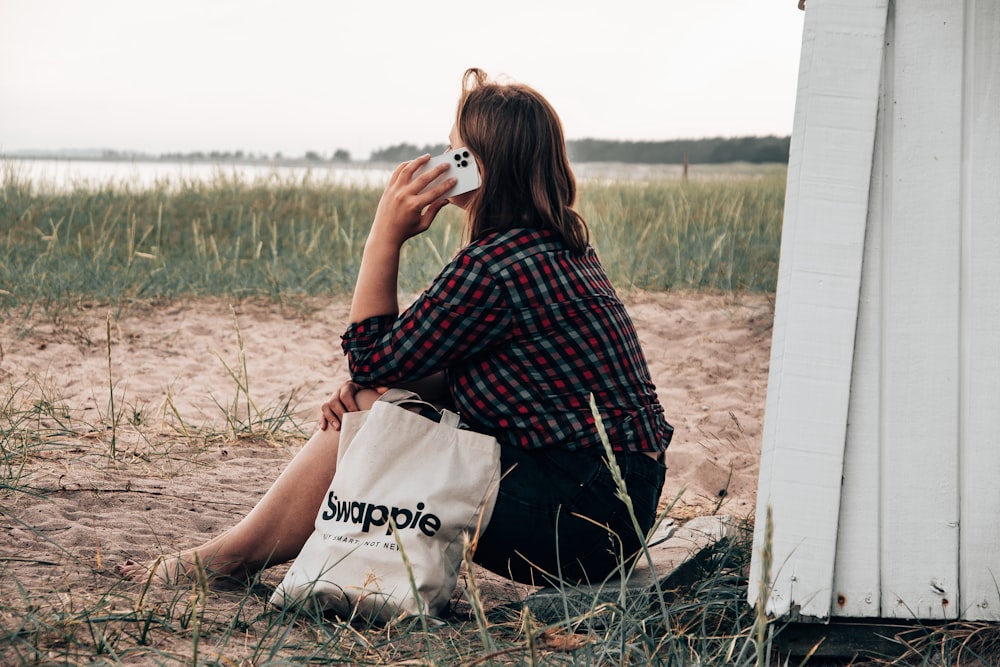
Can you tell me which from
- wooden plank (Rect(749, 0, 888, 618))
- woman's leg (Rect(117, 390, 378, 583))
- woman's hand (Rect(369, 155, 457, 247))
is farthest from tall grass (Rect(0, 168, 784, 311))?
wooden plank (Rect(749, 0, 888, 618))

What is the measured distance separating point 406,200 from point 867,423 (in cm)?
119

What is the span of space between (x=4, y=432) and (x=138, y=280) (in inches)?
155

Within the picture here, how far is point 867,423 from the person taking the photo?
6.45ft

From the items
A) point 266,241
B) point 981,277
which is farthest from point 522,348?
point 266,241

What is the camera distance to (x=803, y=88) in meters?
1.93

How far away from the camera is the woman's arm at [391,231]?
2.30 meters

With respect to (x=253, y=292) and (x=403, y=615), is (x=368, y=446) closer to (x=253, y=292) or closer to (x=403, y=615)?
(x=403, y=615)

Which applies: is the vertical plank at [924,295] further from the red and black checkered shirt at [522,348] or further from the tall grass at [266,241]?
the tall grass at [266,241]

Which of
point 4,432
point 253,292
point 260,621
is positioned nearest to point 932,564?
point 260,621

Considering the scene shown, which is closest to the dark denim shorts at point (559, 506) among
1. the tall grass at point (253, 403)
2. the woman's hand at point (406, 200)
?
the tall grass at point (253, 403)

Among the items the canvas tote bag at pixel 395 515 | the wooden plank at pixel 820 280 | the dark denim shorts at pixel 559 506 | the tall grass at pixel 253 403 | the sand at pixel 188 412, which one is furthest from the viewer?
the sand at pixel 188 412

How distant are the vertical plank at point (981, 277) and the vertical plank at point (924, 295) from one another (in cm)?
2

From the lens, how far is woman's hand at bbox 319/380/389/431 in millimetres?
2307

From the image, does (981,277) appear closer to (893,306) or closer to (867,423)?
(893,306)
